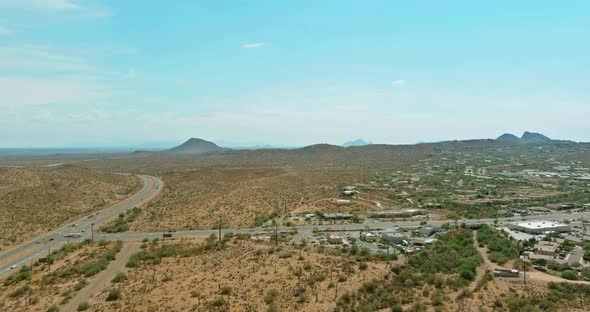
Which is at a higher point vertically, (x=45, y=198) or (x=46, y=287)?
(x=45, y=198)

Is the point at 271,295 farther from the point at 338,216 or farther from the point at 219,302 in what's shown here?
the point at 338,216

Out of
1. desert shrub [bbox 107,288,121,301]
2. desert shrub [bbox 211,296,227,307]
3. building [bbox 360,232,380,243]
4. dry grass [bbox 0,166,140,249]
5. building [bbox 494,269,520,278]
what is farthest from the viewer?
dry grass [bbox 0,166,140,249]

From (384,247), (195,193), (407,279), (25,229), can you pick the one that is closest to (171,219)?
(25,229)

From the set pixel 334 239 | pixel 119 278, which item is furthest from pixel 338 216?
pixel 119 278

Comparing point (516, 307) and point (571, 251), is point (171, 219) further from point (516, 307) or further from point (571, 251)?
point (571, 251)

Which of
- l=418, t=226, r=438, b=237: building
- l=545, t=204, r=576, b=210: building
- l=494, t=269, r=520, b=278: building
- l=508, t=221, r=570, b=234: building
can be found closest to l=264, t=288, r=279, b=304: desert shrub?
l=494, t=269, r=520, b=278: building

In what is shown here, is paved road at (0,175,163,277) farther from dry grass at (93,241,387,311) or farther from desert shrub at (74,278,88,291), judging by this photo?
dry grass at (93,241,387,311)
